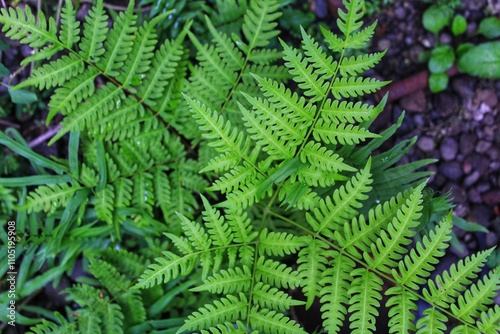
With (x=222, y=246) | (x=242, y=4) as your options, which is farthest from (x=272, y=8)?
(x=222, y=246)

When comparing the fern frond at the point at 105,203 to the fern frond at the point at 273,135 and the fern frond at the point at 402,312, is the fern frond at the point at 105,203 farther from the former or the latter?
the fern frond at the point at 402,312

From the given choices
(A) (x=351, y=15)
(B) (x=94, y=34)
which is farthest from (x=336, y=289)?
(B) (x=94, y=34)

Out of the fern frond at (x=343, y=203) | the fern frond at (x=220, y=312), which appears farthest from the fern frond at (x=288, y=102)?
the fern frond at (x=220, y=312)

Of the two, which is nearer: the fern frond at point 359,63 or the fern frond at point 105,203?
the fern frond at point 359,63

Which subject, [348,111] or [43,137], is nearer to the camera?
[348,111]

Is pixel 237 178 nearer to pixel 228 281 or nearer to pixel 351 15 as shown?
pixel 228 281
